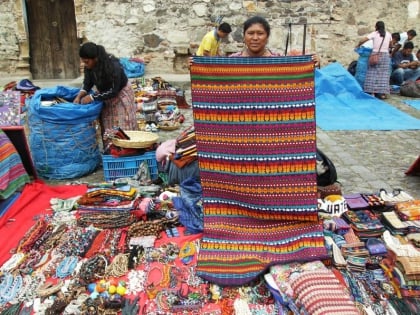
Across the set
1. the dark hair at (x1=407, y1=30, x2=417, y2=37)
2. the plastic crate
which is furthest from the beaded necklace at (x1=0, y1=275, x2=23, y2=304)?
the dark hair at (x1=407, y1=30, x2=417, y2=37)

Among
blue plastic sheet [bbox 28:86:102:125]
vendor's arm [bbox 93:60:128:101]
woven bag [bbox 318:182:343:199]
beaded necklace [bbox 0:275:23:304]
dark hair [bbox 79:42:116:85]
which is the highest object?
dark hair [bbox 79:42:116:85]

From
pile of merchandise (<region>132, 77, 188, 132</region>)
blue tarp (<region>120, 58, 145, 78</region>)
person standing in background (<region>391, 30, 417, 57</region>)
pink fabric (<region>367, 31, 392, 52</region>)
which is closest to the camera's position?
pile of merchandise (<region>132, 77, 188, 132</region>)

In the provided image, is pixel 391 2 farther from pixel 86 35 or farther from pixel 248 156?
pixel 248 156

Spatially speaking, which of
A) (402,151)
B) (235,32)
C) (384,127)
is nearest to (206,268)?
(402,151)

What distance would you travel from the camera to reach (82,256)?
3123 millimetres

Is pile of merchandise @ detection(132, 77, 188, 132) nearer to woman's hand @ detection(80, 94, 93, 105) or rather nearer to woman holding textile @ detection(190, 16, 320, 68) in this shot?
woman's hand @ detection(80, 94, 93, 105)

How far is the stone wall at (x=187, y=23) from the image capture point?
962cm

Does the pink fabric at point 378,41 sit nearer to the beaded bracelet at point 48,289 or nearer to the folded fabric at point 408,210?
the folded fabric at point 408,210

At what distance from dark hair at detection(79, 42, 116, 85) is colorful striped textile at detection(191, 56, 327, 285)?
1.91m

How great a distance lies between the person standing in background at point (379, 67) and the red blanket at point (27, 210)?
22.6 ft

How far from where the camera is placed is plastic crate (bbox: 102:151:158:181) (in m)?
4.36

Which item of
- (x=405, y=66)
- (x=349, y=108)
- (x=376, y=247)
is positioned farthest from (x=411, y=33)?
(x=376, y=247)

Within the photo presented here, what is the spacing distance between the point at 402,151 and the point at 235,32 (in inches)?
226

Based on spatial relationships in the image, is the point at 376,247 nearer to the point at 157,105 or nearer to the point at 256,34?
the point at 256,34
